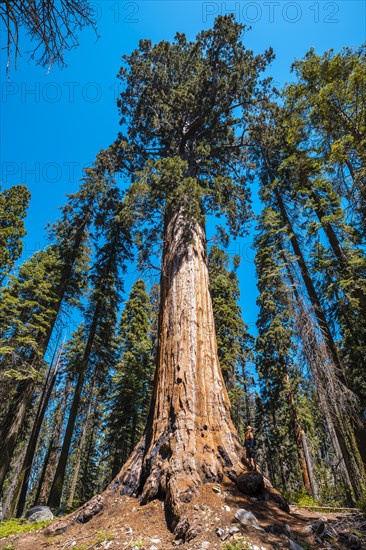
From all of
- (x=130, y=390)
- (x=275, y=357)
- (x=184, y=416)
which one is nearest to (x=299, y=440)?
(x=275, y=357)

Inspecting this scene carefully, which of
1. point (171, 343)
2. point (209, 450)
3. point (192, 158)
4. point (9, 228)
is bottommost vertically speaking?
point (209, 450)

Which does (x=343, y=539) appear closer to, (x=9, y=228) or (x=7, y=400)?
(x=7, y=400)

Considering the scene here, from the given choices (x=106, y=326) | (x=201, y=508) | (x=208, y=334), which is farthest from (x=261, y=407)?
(x=201, y=508)

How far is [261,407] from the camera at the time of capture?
19906 mm

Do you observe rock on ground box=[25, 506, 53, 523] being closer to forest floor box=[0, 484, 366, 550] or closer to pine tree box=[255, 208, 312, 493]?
forest floor box=[0, 484, 366, 550]

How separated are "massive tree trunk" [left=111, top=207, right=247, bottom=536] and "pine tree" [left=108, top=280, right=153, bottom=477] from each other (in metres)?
12.2

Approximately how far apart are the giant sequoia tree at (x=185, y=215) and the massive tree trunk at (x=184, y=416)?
2 cm

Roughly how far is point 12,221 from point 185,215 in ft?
36.5

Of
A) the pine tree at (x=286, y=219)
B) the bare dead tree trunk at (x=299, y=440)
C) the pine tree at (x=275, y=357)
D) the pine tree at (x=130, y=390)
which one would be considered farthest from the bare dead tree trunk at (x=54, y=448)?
the pine tree at (x=286, y=219)

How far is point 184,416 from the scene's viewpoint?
4941 mm

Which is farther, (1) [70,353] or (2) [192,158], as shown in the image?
(1) [70,353]

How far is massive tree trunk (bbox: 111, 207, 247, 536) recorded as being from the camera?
4371 mm

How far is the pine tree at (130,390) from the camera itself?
17406mm

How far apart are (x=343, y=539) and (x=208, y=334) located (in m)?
3.56
